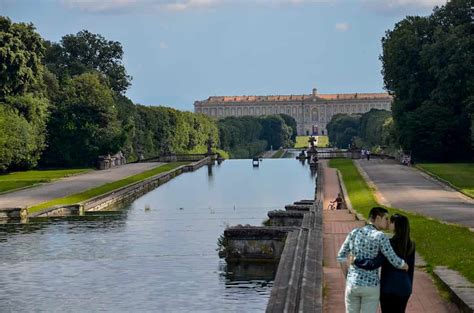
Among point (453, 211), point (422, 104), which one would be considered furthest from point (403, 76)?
point (453, 211)

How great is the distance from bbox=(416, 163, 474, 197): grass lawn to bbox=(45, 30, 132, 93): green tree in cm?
4754

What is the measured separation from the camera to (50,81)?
84.4 meters

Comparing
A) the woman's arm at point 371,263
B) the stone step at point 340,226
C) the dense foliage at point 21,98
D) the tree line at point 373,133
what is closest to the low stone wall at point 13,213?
the stone step at point 340,226

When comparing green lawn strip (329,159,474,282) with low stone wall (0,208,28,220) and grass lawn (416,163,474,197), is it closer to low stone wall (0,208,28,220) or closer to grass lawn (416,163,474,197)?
low stone wall (0,208,28,220)

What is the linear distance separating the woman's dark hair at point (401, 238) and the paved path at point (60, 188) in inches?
1196

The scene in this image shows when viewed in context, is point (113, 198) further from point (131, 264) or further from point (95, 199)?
point (131, 264)

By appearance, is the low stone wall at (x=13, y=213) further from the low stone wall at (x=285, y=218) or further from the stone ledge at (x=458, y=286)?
the stone ledge at (x=458, y=286)

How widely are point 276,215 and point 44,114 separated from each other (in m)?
48.3

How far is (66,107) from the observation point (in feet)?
267

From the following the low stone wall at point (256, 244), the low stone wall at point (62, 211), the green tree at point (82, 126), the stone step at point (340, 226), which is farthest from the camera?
the green tree at point (82, 126)

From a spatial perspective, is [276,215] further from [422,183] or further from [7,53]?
[7,53]

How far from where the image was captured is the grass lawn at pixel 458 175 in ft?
150

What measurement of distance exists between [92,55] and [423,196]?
69817 mm

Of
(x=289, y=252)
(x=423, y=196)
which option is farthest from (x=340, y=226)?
(x=423, y=196)
